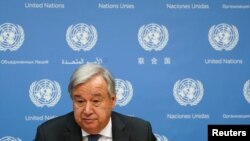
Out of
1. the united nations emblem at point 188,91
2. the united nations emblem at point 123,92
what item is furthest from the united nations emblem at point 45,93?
the united nations emblem at point 188,91

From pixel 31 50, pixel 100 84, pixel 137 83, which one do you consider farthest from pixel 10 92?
pixel 100 84

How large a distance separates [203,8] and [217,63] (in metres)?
0.58

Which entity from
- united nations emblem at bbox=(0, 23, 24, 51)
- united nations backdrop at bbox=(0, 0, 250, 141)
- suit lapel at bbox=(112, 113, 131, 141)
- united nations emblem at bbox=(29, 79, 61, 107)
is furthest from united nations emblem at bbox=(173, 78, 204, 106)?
united nations emblem at bbox=(0, 23, 24, 51)

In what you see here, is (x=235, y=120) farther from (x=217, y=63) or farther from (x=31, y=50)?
(x=31, y=50)

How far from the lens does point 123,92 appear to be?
3.74m

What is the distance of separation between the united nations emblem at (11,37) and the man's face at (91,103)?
1.75 metres

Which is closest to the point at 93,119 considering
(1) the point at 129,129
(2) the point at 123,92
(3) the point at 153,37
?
(1) the point at 129,129

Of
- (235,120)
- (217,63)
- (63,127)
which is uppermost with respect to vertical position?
(217,63)

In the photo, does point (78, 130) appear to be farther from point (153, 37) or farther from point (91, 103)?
point (153, 37)

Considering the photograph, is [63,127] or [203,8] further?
[203,8]

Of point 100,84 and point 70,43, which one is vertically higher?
point 70,43

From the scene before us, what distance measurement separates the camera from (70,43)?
12.0ft

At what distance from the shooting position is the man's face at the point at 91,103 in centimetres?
209

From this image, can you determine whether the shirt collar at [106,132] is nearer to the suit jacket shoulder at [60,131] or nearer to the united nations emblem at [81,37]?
the suit jacket shoulder at [60,131]
